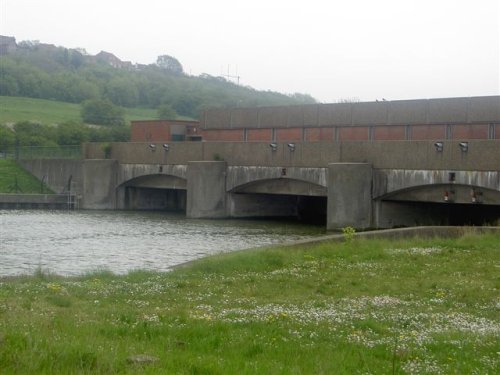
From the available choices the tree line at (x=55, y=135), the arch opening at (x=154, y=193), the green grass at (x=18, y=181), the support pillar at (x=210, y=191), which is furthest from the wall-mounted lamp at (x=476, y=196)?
the tree line at (x=55, y=135)

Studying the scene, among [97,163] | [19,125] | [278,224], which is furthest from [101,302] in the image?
[19,125]

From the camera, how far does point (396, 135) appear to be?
48.8 metres

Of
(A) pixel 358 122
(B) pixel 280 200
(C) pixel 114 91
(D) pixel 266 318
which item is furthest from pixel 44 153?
(C) pixel 114 91

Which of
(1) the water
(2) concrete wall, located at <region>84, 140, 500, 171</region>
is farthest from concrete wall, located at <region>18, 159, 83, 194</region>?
(1) the water

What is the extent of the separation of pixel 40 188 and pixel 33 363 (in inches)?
2288

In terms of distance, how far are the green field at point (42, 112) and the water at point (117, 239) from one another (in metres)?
60.1

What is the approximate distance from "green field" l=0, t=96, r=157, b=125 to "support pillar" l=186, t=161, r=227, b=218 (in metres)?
61.7

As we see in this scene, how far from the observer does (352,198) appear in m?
40.7

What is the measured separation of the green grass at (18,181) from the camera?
209 ft

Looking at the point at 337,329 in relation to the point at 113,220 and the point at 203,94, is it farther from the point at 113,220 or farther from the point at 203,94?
the point at 203,94

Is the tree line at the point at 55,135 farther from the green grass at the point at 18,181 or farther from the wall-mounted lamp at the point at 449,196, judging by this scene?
the wall-mounted lamp at the point at 449,196

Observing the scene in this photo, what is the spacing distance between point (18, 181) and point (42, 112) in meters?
56.6

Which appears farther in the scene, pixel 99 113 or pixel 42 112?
pixel 42 112

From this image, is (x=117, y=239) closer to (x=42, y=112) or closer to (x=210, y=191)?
(x=210, y=191)
